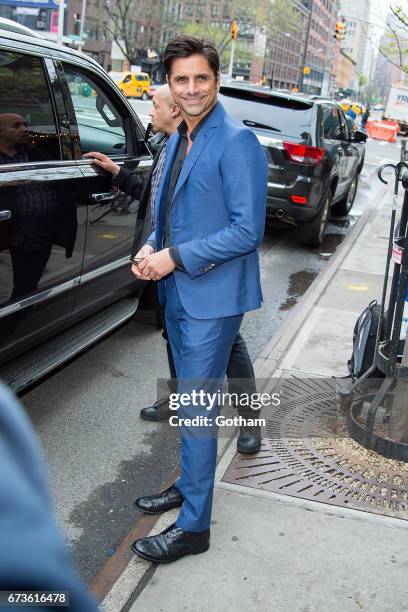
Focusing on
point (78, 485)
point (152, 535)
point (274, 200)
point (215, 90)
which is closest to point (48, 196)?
point (215, 90)

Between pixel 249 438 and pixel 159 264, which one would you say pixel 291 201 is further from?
pixel 159 264

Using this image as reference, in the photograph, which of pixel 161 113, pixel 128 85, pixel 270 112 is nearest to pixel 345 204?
pixel 270 112

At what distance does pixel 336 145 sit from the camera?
30.6ft

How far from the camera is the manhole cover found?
335 cm

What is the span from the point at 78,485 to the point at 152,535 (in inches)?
24.7

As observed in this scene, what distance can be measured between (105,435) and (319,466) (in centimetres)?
119

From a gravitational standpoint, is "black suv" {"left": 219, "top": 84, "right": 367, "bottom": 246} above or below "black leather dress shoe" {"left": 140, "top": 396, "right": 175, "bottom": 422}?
above

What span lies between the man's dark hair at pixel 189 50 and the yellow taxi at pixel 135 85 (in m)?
46.7

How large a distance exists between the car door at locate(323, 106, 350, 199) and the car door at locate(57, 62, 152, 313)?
14.8ft

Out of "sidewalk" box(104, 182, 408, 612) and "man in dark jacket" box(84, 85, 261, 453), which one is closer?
"sidewalk" box(104, 182, 408, 612)

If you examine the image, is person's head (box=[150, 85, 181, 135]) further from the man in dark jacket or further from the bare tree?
the bare tree

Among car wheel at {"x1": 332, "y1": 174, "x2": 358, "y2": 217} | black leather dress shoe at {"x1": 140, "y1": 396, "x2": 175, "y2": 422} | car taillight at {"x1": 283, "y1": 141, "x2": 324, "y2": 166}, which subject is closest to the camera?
black leather dress shoe at {"x1": 140, "y1": 396, "x2": 175, "y2": 422}

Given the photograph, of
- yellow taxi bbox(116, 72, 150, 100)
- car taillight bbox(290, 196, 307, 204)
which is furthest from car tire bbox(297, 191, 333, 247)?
yellow taxi bbox(116, 72, 150, 100)

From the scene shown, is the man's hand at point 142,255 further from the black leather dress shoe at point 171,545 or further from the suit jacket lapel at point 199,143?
the black leather dress shoe at point 171,545
